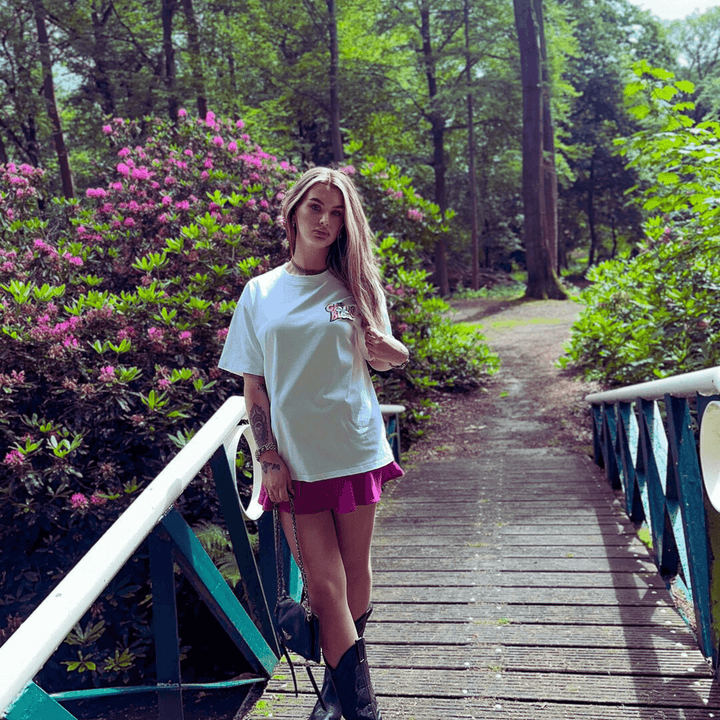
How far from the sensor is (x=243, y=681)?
2.35 m

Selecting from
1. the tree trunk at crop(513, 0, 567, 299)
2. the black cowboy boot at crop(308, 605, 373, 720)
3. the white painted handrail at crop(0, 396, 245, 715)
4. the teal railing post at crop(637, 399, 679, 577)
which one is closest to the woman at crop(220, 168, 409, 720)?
the black cowboy boot at crop(308, 605, 373, 720)

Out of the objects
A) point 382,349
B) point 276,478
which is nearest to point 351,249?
point 382,349

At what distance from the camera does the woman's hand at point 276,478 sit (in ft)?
6.15

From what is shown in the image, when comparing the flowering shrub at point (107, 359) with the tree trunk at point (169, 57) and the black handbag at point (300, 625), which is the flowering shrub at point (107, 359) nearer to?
the black handbag at point (300, 625)

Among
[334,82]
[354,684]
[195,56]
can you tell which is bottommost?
[354,684]

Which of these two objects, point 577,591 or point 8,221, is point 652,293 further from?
point 8,221

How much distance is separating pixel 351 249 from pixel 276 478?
0.67 m

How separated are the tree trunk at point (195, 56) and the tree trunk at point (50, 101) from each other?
276 centimetres

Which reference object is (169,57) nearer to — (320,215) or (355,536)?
(320,215)

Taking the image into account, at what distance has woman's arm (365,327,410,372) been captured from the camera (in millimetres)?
1957

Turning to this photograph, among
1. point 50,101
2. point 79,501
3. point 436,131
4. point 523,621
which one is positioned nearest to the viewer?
point 523,621

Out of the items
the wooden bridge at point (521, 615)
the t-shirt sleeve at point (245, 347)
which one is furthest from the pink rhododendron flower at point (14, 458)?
the t-shirt sleeve at point (245, 347)

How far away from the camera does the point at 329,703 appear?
213 cm

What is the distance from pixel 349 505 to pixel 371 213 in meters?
5.80
